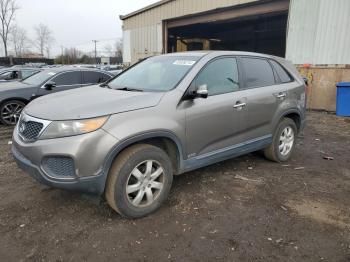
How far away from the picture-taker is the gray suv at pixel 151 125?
9.46 ft

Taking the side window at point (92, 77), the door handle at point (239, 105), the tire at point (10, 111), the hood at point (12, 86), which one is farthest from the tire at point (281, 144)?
the hood at point (12, 86)

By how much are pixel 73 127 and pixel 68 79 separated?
626 centimetres

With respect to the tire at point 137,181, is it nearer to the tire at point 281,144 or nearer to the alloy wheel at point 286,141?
the tire at point 281,144

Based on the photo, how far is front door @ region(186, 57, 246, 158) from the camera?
11.9 ft

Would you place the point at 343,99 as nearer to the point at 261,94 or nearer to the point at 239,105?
the point at 261,94

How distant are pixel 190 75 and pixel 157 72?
0.57 metres

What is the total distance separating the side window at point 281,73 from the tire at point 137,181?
103 inches

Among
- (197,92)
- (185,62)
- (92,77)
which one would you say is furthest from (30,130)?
(92,77)

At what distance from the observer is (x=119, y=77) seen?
4527 mm

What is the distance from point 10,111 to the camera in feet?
25.8

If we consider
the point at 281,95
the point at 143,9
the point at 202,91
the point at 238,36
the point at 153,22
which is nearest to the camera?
the point at 202,91

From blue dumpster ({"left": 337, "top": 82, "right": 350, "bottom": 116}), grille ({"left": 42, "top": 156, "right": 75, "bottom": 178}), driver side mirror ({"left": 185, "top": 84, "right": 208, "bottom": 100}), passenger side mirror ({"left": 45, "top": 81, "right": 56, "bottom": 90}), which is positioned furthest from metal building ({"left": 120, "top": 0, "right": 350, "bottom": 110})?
grille ({"left": 42, "top": 156, "right": 75, "bottom": 178})

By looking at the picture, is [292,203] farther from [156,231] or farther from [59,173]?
[59,173]

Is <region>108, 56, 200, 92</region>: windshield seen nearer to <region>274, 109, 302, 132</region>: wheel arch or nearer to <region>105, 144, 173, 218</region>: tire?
<region>105, 144, 173, 218</region>: tire
